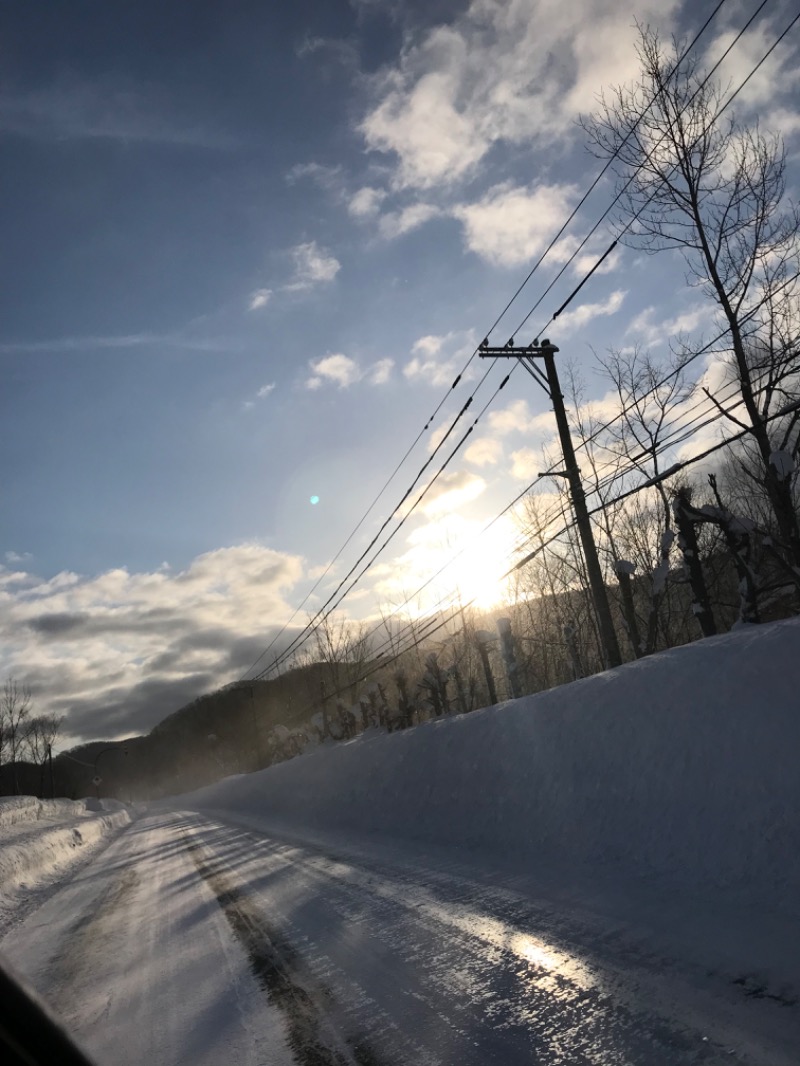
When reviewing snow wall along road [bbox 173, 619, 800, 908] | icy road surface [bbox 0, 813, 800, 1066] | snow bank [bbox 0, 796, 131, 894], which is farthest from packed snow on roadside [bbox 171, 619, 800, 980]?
snow bank [bbox 0, 796, 131, 894]

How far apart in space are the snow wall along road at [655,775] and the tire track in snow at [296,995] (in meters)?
3.37

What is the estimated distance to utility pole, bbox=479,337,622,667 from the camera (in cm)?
1530

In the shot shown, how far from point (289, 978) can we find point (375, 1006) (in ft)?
3.61

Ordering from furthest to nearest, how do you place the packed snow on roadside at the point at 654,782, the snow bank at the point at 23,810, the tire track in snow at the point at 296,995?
the snow bank at the point at 23,810 → the packed snow on roadside at the point at 654,782 → the tire track in snow at the point at 296,995

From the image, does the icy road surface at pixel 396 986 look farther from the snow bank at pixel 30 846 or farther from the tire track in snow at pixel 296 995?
the snow bank at pixel 30 846

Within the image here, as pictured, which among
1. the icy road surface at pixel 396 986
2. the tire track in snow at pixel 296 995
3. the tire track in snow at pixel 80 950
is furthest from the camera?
the tire track in snow at pixel 80 950

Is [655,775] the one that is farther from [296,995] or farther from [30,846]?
[30,846]

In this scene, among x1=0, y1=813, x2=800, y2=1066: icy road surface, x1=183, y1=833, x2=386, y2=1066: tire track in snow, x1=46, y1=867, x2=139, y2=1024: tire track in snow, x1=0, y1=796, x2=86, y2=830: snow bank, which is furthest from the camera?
x1=0, y1=796, x2=86, y2=830: snow bank

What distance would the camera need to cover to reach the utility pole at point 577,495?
15.3 m

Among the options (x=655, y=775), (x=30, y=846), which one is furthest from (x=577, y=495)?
(x=30, y=846)

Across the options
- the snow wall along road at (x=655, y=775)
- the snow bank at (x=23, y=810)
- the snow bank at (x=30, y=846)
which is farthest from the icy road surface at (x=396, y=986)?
the snow bank at (x=23, y=810)

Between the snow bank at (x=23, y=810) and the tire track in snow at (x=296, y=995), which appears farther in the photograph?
the snow bank at (x=23, y=810)

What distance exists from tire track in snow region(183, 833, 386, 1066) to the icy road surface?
16mm

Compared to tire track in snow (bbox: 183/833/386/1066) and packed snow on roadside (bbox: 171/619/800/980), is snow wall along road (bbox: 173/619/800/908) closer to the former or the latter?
packed snow on roadside (bbox: 171/619/800/980)
